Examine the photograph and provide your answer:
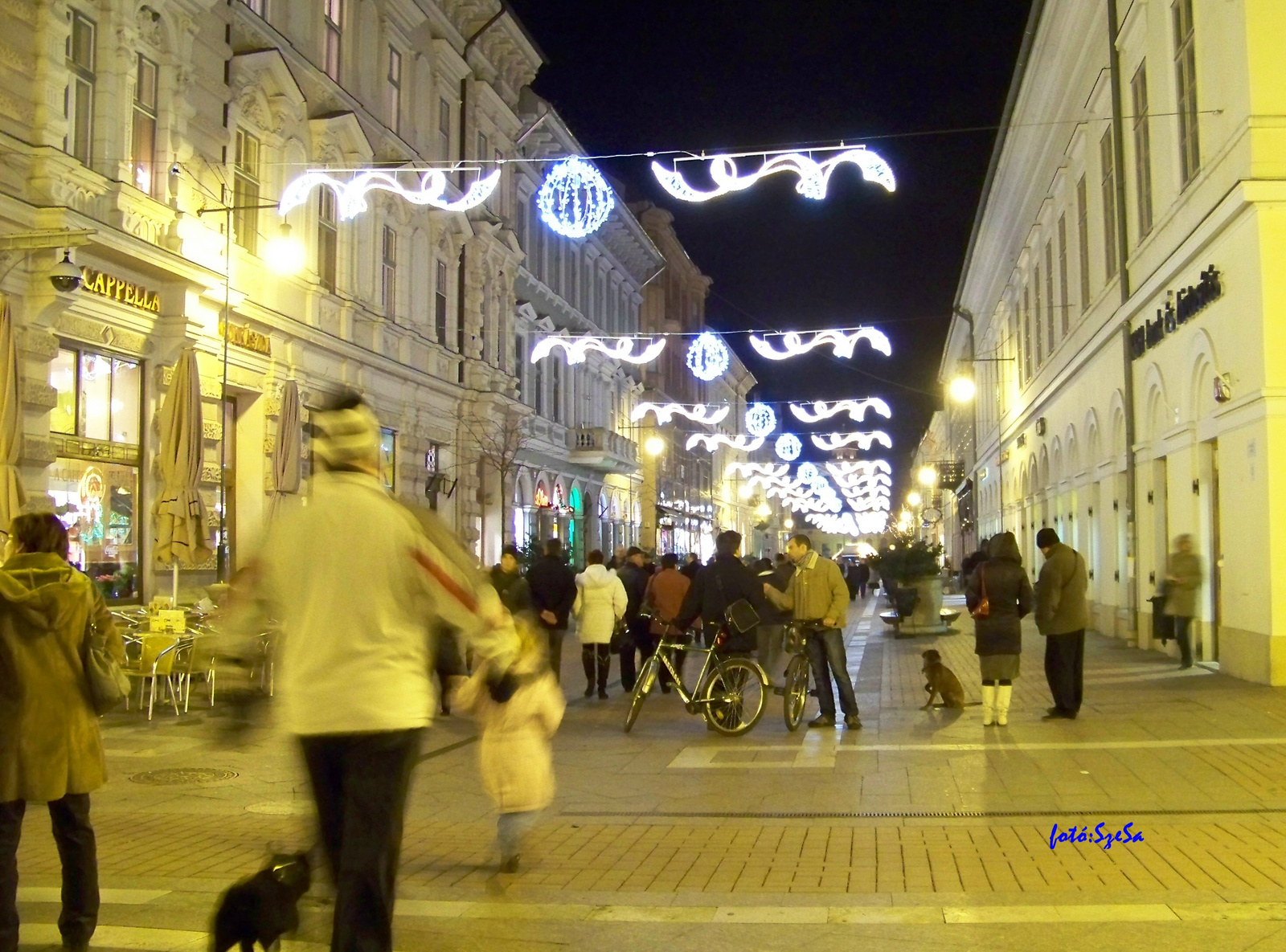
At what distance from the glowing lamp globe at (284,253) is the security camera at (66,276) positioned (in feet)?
15.1

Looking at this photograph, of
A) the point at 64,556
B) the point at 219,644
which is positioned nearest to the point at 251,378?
the point at 64,556

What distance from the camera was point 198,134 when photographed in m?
19.0

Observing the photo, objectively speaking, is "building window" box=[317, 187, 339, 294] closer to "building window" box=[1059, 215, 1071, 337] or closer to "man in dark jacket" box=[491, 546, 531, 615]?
"man in dark jacket" box=[491, 546, 531, 615]

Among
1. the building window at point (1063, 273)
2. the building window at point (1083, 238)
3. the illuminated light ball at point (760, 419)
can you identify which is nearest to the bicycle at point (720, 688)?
the building window at point (1083, 238)

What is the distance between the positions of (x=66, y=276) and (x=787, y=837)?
10934 millimetres

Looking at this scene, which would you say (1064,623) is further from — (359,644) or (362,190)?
(362,190)

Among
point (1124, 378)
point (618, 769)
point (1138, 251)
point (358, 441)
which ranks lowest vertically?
point (618, 769)

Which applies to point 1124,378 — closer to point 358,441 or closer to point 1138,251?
point 1138,251

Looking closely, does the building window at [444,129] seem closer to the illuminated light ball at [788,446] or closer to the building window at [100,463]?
the building window at [100,463]

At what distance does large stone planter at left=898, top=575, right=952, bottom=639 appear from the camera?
2584cm

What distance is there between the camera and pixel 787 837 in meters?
7.71

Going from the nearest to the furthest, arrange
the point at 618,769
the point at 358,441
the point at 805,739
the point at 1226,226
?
the point at 358,441
the point at 618,769
the point at 805,739
the point at 1226,226

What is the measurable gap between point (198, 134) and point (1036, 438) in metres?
22.4

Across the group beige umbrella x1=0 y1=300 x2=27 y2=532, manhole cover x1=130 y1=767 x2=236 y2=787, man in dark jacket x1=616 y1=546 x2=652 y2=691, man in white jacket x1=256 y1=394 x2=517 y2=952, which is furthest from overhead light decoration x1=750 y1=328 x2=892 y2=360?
man in white jacket x1=256 y1=394 x2=517 y2=952
